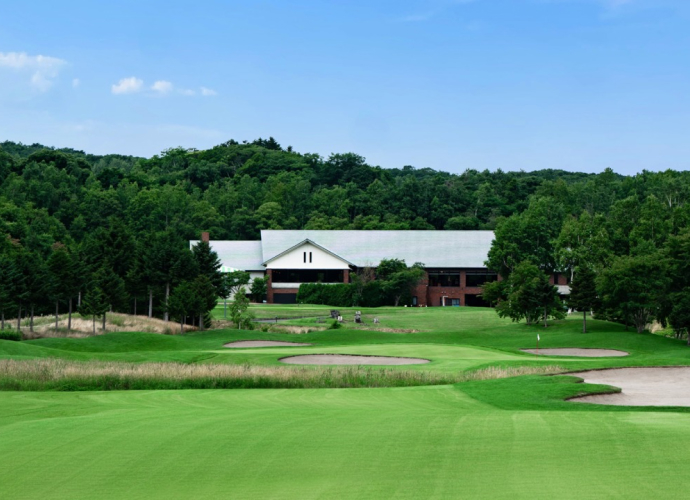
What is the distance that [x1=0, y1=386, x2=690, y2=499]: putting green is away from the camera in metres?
12.5

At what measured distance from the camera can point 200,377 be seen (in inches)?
1117

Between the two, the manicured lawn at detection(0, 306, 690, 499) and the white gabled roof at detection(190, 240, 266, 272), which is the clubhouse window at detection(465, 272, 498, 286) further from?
the manicured lawn at detection(0, 306, 690, 499)

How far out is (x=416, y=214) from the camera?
123m

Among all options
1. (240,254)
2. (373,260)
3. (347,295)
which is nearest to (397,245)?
(373,260)

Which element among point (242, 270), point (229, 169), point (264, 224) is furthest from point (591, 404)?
point (229, 169)

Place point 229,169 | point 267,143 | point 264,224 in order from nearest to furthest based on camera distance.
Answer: point 264,224 → point 229,169 → point 267,143

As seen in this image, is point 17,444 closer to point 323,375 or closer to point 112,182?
point 323,375

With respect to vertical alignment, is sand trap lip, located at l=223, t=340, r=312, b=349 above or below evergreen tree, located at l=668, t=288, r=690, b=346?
below

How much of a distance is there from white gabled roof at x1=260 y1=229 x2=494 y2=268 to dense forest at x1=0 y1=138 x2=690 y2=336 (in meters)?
5.75

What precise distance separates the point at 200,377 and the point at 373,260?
66.9 meters

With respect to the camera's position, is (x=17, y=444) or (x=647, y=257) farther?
(x=647, y=257)

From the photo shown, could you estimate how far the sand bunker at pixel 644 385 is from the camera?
24.6 meters

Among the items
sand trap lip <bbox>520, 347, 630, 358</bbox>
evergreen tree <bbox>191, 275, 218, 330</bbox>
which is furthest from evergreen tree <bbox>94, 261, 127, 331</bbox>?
sand trap lip <bbox>520, 347, 630, 358</bbox>

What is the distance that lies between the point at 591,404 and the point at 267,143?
171 meters
